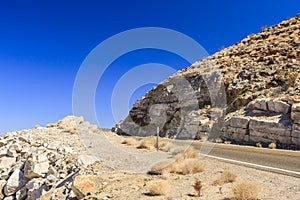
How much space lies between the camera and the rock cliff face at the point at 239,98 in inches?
614

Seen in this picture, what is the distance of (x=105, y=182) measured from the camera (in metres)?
7.46

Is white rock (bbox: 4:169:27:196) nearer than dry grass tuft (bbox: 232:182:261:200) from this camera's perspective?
No

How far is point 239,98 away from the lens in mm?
21828

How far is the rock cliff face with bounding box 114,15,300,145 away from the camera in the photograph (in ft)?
51.1

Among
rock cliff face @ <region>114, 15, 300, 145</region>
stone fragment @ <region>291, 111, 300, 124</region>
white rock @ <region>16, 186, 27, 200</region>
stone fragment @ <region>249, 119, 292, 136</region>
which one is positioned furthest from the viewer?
rock cliff face @ <region>114, 15, 300, 145</region>

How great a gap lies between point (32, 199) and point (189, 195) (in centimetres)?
791

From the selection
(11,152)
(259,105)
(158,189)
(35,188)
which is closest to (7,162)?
(11,152)

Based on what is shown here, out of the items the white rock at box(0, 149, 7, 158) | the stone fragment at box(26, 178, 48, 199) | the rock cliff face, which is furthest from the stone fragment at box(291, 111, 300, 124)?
the white rock at box(0, 149, 7, 158)

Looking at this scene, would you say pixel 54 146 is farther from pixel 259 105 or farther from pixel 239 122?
pixel 259 105

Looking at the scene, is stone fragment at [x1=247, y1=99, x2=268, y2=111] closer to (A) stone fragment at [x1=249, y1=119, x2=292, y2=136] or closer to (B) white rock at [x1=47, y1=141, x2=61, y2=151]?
(A) stone fragment at [x1=249, y1=119, x2=292, y2=136]

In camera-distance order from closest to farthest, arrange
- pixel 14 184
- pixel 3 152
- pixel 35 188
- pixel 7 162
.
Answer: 1. pixel 35 188
2. pixel 14 184
3. pixel 7 162
4. pixel 3 152

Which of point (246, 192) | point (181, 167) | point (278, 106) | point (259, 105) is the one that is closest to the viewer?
point (246, 192)

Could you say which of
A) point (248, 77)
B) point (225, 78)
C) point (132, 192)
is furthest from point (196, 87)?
point (132, 192)

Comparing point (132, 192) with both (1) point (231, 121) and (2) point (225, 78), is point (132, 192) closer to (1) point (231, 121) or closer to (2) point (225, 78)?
(1) point (231, 121)
